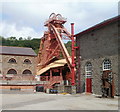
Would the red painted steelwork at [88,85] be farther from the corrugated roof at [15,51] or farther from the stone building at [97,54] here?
the corrugated roof at [15,51]

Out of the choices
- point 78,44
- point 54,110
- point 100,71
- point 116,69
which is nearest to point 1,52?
point 78,44

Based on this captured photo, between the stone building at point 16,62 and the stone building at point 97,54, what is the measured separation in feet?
37.5

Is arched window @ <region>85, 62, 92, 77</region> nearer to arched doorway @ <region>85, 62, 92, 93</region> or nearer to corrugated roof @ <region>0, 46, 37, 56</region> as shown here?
arched doorway @ <region>85, 62, 92, 93</region>

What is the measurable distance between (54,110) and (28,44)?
6695 centimetres

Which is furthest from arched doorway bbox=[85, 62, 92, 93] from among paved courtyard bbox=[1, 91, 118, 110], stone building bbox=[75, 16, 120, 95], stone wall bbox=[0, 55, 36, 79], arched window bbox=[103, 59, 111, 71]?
stone wall bbox=[0, 55, 36, 79]

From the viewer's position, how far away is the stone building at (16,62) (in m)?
29.9

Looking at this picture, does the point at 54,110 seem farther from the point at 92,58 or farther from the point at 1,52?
the point at 1,52

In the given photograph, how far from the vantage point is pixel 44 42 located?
36312 millimetres

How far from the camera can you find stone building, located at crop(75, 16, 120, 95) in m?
16.7

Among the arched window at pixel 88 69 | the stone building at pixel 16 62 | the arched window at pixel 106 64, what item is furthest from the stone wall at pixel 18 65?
the arched window at pixel 106 64

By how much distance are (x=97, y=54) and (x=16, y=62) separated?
53.9 ft

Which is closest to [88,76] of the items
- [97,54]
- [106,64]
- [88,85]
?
[88,85]

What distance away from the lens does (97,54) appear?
18688 millimetres

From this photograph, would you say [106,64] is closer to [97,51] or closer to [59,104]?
[97,51]
